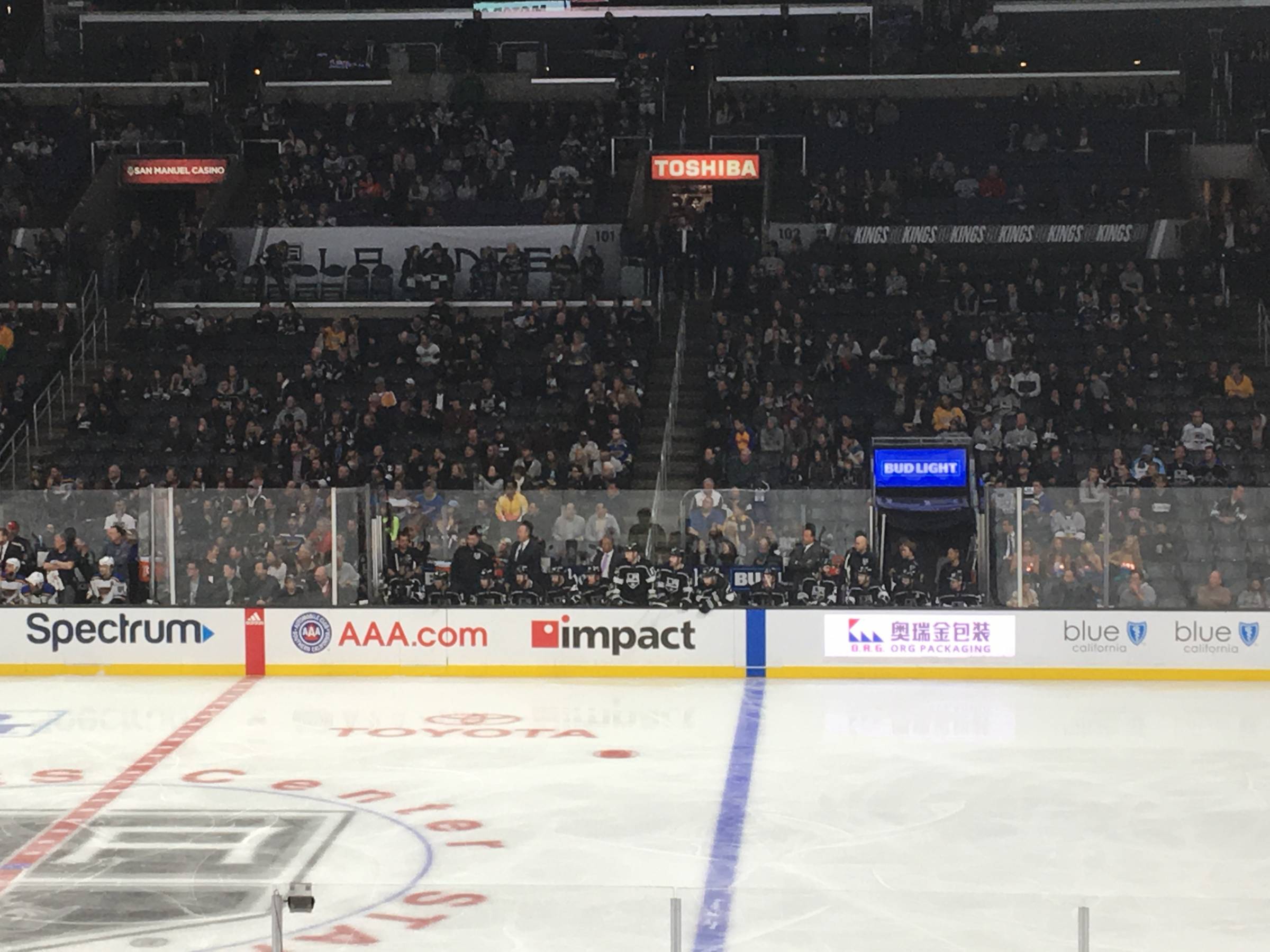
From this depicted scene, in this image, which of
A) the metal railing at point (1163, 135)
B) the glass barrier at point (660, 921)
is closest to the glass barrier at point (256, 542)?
the glass barrier at point (660, 921)

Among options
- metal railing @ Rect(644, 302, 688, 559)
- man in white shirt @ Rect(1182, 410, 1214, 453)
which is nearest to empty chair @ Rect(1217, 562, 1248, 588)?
man in white shirt @ Rect(1182, 410, 1214, 453)

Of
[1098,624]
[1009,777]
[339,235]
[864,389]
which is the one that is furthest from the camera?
[339,235]

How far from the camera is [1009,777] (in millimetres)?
13562

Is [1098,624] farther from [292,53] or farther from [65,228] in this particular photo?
[292,53]

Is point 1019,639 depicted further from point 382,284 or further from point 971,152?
point 971,152

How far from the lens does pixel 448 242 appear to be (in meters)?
30.3

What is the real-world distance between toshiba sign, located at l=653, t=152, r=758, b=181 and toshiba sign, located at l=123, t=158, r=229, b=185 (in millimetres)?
8254

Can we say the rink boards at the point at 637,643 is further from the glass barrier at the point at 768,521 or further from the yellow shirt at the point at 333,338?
the yellow shirt at the point at 333,338

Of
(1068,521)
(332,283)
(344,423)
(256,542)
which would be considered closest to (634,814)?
(1068,521)

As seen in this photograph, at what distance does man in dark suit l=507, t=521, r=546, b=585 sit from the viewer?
1822 centimetres

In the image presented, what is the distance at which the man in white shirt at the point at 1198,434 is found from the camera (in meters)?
22.2

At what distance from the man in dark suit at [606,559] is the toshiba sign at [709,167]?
1322 cm

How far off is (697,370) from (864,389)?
2.81 meters

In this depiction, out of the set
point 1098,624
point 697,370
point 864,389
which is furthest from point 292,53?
point 1098,624
